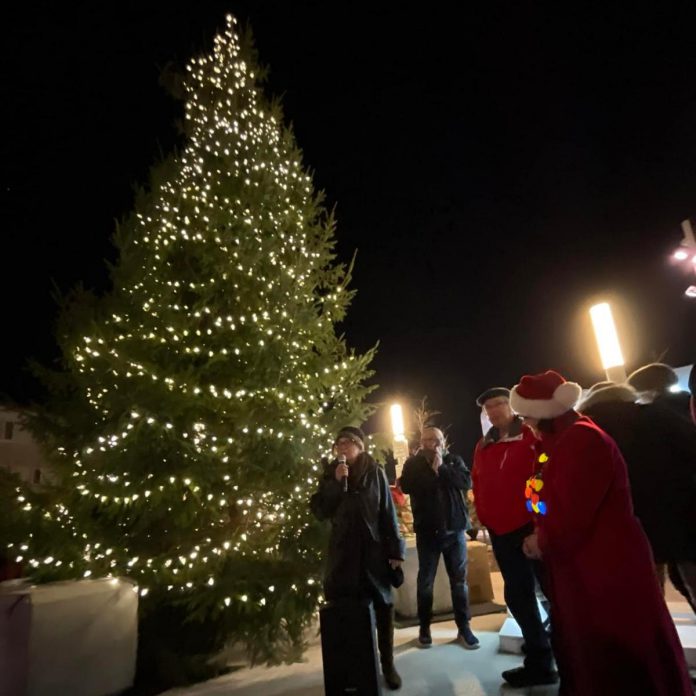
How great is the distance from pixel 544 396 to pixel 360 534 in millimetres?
1654

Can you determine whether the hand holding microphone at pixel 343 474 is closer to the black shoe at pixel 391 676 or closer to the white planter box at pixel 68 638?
the black shoe at pixel 391 676

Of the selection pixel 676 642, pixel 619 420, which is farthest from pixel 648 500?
pixel 676 642

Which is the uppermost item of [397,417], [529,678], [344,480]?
[397,417]

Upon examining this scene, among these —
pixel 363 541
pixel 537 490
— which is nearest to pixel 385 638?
pixel 363 541

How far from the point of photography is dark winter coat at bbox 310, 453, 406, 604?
10.6 feet

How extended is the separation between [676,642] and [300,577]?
293 centimetres

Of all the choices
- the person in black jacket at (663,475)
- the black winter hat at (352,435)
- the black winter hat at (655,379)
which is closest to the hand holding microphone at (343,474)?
the black winter hat at (352,435)

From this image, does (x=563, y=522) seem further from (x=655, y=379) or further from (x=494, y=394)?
(x=655, y=379)

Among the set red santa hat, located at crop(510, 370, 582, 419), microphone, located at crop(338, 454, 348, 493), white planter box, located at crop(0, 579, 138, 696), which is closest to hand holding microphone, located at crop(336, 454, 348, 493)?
microphone, located at crop(338, 454, 348, 493)

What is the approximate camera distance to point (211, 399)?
14.8ft

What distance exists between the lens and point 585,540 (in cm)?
205

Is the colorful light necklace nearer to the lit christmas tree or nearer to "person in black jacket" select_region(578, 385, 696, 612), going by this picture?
"person in black jacket" select_region(578, 385, 696, 612)

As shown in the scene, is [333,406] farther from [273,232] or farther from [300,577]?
[273,232]

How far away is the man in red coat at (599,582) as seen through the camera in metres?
1.91
